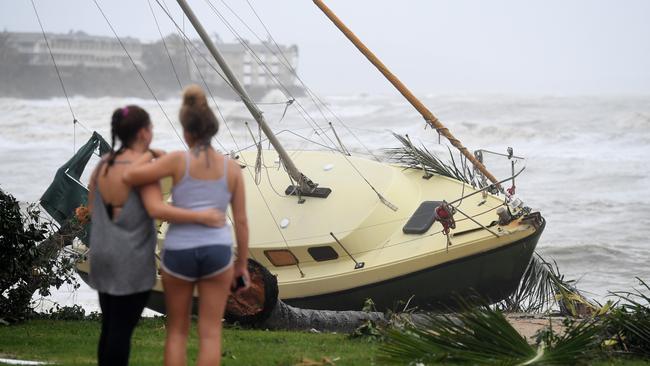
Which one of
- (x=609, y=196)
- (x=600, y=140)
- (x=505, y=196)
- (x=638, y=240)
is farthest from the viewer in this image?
(x=600, y=140)

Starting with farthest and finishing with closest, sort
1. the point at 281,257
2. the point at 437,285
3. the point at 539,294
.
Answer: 1. the point at 539,294
2. the point at 281,257
3. the point at 437,285

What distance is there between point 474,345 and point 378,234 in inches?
250

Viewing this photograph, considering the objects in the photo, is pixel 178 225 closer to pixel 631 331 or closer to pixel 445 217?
pixel 631 331

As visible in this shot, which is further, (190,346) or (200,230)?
(190,346)

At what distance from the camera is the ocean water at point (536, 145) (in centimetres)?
2369

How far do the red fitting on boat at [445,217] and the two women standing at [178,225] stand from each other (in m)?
7.25

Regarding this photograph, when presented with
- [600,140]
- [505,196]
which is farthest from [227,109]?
[505,196]

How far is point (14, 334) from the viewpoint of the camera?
10492 millimetres

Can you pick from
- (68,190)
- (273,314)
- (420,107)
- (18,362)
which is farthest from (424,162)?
(18,362)

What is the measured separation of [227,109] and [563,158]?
120ft

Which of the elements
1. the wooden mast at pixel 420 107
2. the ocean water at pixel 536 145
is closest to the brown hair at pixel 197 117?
the ocean water at pixel 536 145

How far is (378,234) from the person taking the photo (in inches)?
554

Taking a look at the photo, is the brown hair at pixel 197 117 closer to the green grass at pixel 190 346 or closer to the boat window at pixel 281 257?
the green grass at pixel 190 346

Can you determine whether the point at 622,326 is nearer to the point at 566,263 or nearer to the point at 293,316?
the point at 293,316
